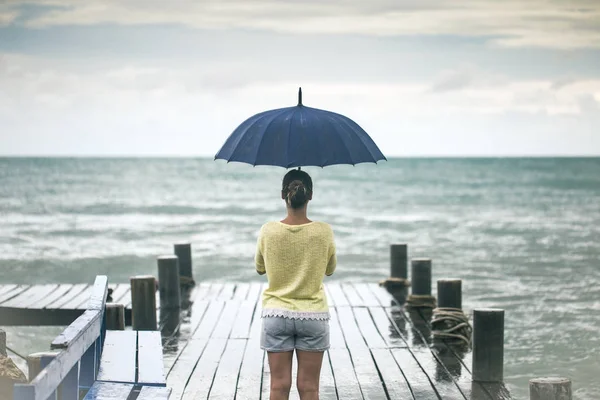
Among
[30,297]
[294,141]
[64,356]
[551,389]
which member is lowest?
[30,297]

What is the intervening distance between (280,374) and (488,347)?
8.87 ft

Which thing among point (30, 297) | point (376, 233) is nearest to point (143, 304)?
point (30, 297)

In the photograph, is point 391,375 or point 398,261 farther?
point 398,261

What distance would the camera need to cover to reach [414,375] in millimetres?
7148

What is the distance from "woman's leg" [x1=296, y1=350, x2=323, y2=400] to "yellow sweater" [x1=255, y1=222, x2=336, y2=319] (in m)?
0.26

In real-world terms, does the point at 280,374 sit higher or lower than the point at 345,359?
higher

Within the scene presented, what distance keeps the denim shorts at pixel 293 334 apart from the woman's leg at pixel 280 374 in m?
0.06

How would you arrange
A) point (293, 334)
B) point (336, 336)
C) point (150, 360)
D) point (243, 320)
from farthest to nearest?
point (243, 320) < point (336, 336) < point (150, 360) < point (293, 334)

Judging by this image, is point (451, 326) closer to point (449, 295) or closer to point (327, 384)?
point (449, 295)

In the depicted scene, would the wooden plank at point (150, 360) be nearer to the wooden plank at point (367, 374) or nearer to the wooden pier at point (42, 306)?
the wooden plank at point (367, 374)

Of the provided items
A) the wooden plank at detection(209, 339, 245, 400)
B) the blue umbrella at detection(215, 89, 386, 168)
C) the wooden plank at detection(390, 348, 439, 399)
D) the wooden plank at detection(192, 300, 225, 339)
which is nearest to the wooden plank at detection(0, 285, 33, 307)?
the wooden plank at detection(192, 300, 225, 339)

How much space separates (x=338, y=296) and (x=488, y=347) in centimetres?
420

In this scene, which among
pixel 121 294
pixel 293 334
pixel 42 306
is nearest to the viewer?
pixel 293 334

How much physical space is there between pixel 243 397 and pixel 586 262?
20177 mm
